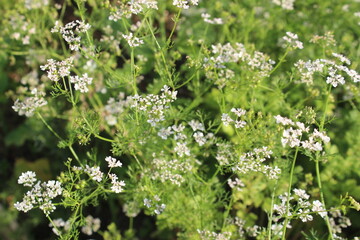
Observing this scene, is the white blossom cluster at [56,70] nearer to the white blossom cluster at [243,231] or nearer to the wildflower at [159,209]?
the wildflower at [159,209]

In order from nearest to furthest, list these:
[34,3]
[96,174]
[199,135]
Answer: [96,174], [199,135], [34,3]

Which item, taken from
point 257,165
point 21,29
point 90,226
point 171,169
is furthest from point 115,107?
point 257,165

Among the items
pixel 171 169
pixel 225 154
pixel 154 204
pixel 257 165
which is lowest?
pixel 154 204

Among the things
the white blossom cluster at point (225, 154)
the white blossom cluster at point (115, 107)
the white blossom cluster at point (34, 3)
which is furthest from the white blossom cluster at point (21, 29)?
the white blossom cluster at point (225, 154)

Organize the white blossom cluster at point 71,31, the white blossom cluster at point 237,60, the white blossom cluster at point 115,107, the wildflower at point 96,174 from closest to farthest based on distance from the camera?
the wildflower at point 96,174, the white blossom cluster at point 71,31, the white blossom cluster at point 237,60, the white blossom cluster at point 115,107

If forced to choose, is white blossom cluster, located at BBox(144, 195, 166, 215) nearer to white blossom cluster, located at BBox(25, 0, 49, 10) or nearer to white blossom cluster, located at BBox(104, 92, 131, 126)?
white blossom cluster, located at BBox(104, 92, 131, 126)

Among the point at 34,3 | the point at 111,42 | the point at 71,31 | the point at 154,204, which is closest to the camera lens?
the point at 71,31

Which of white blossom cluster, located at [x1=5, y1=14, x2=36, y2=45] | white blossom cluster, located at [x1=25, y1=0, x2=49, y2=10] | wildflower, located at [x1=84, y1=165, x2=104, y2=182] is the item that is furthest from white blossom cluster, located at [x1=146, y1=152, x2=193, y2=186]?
white blossom cluster, located at [x1=25, y1=0, x2=49, y2=10]

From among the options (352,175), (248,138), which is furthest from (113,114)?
(352,175)

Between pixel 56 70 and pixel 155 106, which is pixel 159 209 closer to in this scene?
pixel 155 106
